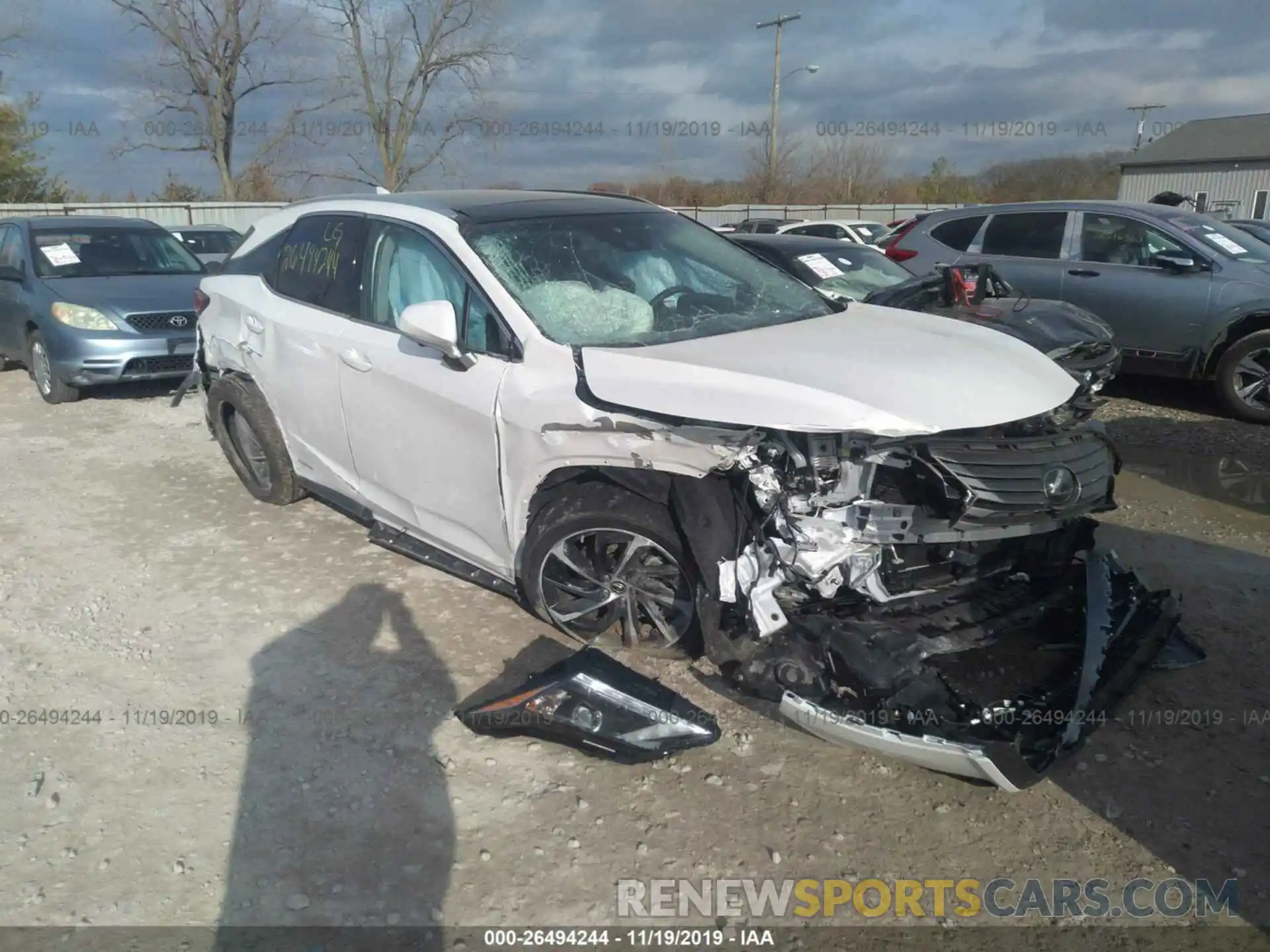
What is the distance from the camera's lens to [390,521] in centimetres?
439

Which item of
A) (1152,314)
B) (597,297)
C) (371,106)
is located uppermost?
(371,106)

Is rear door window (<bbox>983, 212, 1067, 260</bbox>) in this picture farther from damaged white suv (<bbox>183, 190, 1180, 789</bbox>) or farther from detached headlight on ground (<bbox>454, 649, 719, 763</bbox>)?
detached headlight on ground (<bbox>454, 649, 719, 763</bbox>)

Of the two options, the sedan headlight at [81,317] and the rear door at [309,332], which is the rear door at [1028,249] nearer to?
the rear door at [309,332]

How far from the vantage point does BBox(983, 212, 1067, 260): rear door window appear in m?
8.56

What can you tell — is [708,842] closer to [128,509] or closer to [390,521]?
[390,521]

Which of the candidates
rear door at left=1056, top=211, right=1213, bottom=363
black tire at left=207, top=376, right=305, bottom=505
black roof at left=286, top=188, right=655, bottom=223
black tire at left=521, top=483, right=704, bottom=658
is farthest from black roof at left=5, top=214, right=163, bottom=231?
rear door at left=1056, top=211, right=1213, bottom=363

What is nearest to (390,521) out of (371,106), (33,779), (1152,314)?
(33,779)

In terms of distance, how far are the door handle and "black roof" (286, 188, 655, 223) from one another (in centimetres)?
73

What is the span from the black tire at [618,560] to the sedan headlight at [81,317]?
21.0ft

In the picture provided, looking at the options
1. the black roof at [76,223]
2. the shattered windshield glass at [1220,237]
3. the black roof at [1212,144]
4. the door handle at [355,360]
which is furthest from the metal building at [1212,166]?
the door handle at [355,360]

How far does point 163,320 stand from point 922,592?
7616 millimetres

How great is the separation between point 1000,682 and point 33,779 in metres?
3.48

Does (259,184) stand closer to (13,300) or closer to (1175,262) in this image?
(13,300)

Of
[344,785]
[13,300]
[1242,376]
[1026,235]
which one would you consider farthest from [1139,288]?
[13,300]
